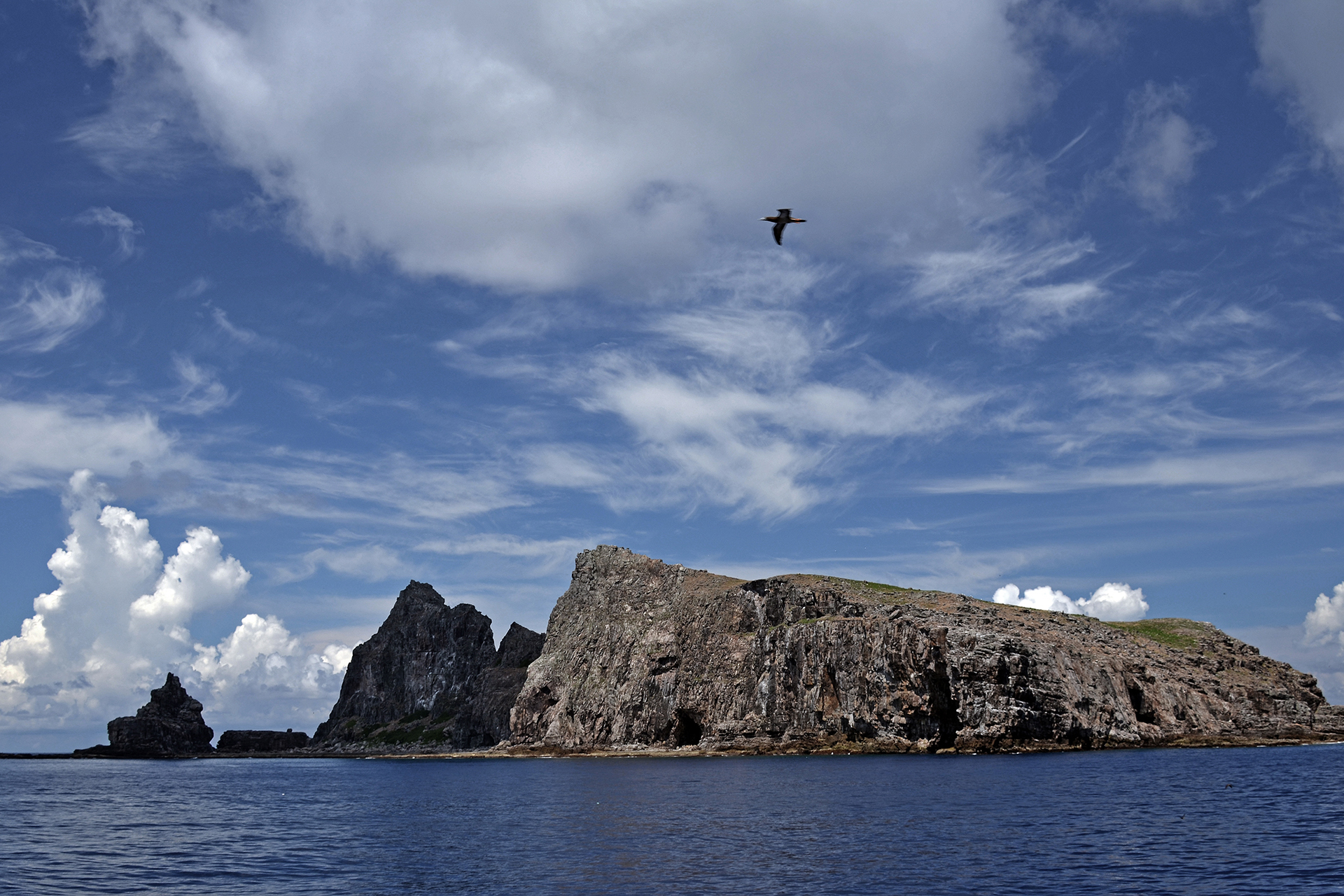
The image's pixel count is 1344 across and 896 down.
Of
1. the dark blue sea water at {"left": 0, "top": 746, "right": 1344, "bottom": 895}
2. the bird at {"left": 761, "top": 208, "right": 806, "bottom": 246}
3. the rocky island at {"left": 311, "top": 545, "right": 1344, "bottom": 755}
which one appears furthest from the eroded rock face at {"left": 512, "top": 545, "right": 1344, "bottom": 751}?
the bird at {"left": 761, "top": 208, "right": 806, "bottom": 246}

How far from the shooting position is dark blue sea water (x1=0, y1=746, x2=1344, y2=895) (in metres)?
45.9

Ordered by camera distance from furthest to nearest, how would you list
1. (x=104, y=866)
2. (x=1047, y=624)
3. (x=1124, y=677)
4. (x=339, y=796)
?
(x=1047, y=624) < (x=1124, y=677) < (x=339, y=796) < (x=104, y=866)

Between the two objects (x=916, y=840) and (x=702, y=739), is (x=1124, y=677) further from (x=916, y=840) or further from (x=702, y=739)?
(x=916, y=840)

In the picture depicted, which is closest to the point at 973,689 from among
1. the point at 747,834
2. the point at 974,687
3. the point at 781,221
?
the point at 974,687

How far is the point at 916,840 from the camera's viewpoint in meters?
57.0

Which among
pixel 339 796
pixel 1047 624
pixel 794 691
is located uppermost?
pixel 1047 624

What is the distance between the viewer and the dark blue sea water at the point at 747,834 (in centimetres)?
4591

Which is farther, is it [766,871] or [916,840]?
[916,840]

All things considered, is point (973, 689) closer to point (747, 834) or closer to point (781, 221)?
point (747, 834)

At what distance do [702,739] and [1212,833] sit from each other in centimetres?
14343

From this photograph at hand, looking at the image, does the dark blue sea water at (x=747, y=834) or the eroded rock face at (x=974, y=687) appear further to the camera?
the eroded rock face at (x=974, y=687)

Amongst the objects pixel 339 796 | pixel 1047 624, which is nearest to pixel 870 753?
pixel 1047 624

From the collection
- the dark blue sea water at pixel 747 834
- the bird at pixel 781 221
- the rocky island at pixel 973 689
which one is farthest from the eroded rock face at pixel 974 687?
the bird at pixel 781 221

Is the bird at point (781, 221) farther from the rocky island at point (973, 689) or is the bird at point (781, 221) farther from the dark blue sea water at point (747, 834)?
the rocky island at point (973, 689)
